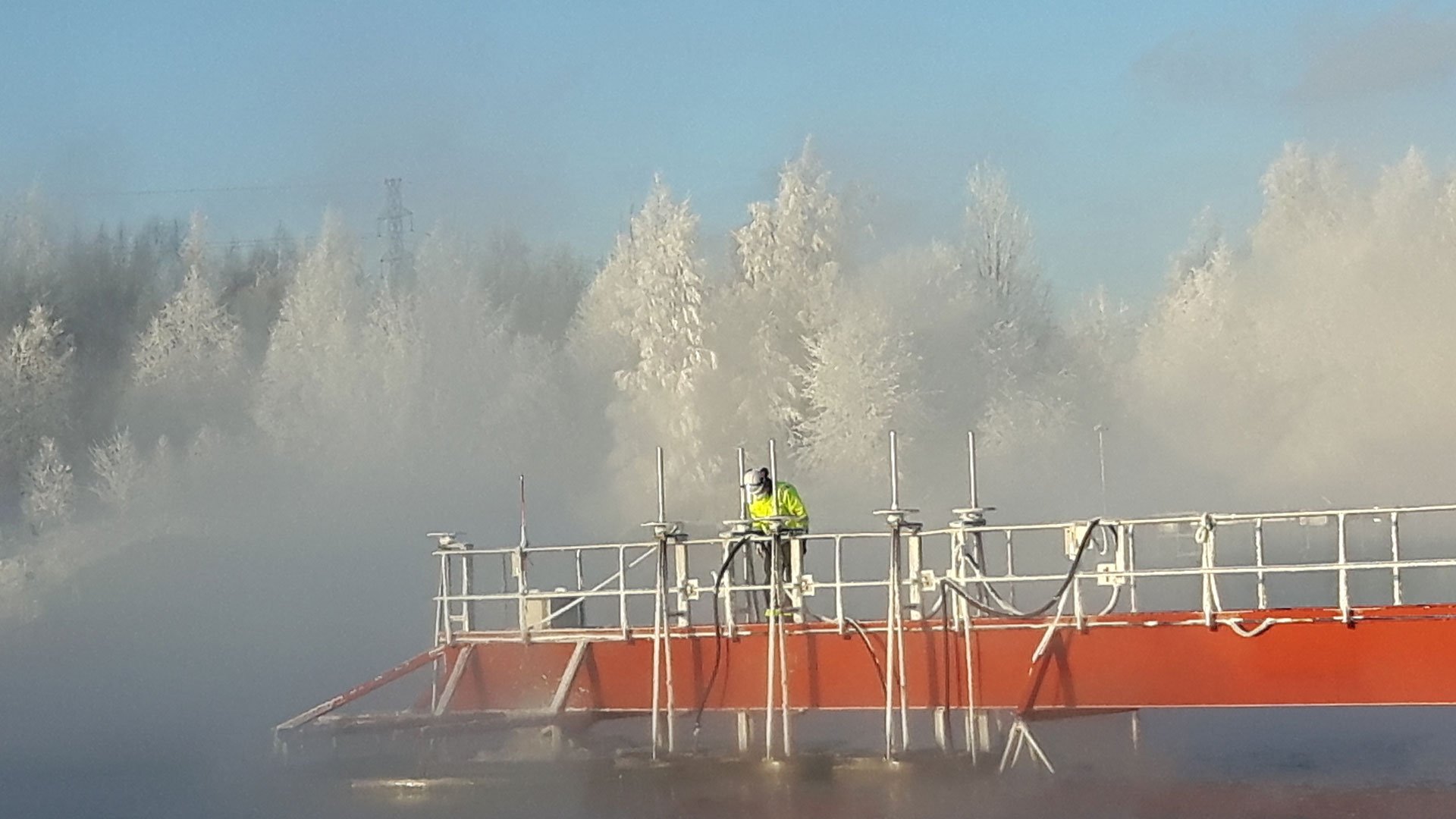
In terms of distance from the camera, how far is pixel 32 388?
8600cm

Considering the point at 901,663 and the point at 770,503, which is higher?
the point at 770,503

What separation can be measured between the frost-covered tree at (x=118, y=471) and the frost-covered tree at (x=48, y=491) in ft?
4.56

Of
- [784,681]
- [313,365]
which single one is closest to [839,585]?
[784,681]

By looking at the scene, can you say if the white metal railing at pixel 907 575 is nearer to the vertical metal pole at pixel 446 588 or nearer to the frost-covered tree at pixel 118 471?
the vertical metal pole at pixel 446 588

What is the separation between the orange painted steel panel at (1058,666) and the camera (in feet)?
71.8

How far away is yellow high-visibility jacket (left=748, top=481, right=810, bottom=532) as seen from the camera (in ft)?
84.8

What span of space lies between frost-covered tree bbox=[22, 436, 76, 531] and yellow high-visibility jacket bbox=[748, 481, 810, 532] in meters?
66.3

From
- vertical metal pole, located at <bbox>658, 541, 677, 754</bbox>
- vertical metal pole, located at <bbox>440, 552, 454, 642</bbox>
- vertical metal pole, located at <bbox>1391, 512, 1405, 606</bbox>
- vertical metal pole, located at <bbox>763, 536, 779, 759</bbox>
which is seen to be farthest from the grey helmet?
vertical metal pole, located at <bbox>1391, 512, 1405, 606</bbox>

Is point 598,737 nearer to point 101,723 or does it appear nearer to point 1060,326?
point 101,723

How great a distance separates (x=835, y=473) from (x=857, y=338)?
5.07 meters

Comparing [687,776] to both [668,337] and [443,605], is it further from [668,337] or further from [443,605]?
[668,337]

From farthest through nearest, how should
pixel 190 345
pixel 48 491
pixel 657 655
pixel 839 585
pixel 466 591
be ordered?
pixel 190 345
pixel 48 491
pixel 466 591
pixel 657 655
pixel 839 585

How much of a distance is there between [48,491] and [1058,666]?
232ft

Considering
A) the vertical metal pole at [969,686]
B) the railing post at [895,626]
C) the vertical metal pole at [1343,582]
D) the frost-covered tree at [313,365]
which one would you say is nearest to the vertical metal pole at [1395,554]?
the vertical metal pole at [1343,582]
